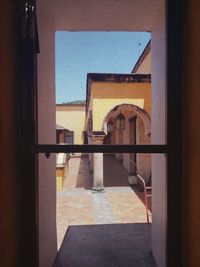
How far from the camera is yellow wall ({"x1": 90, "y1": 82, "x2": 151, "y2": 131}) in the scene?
33.3 ft

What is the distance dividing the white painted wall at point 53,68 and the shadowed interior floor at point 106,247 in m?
0.29

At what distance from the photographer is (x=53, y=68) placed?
3998 millimetres

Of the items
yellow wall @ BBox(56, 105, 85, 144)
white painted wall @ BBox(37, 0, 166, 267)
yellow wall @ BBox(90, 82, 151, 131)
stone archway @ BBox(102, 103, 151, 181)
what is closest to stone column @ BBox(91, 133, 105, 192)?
stone archway @ BBox(102, 103, 151, 181)

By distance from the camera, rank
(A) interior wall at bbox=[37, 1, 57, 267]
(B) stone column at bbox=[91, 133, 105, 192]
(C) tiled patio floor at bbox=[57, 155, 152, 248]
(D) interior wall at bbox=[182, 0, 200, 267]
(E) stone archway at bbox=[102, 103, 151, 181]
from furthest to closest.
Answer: (E) stone archway at bbox=[102, 103, 151, 181] < (B) stone column at bbox=[91, 133, 105, 192] < (C) tiled patio floor at bbox=[57, 155, 152, 248] < (A) interior wall at bbox=[37, 1, 57, 267] < (D) interior wall at bbox=[182, 0, 200, 267]

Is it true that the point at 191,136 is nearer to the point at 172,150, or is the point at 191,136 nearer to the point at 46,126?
the point at 172,150

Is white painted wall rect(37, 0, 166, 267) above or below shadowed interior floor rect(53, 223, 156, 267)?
above

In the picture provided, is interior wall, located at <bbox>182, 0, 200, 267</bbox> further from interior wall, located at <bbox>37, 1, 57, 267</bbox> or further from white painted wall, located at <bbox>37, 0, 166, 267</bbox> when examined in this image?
interior wall, located at <bbox>37, 1, 57, 267</bbox>

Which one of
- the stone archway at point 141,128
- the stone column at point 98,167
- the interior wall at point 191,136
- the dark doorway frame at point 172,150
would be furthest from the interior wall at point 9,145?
the stone archway at point 141,128

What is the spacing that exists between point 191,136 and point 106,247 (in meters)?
3.37

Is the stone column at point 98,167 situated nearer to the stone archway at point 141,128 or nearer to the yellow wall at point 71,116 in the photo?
the stone archway at point 141,128

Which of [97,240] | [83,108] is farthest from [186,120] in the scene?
[83,108]

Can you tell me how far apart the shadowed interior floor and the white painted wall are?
0.29 meters

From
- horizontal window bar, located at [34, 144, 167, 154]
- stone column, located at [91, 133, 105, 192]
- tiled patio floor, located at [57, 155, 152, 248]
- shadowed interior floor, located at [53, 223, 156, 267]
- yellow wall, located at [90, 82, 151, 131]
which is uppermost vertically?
yellow wall, located at [90, 82, 151, 131]

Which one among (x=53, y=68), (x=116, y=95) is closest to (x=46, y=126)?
(x=53, y=68)
